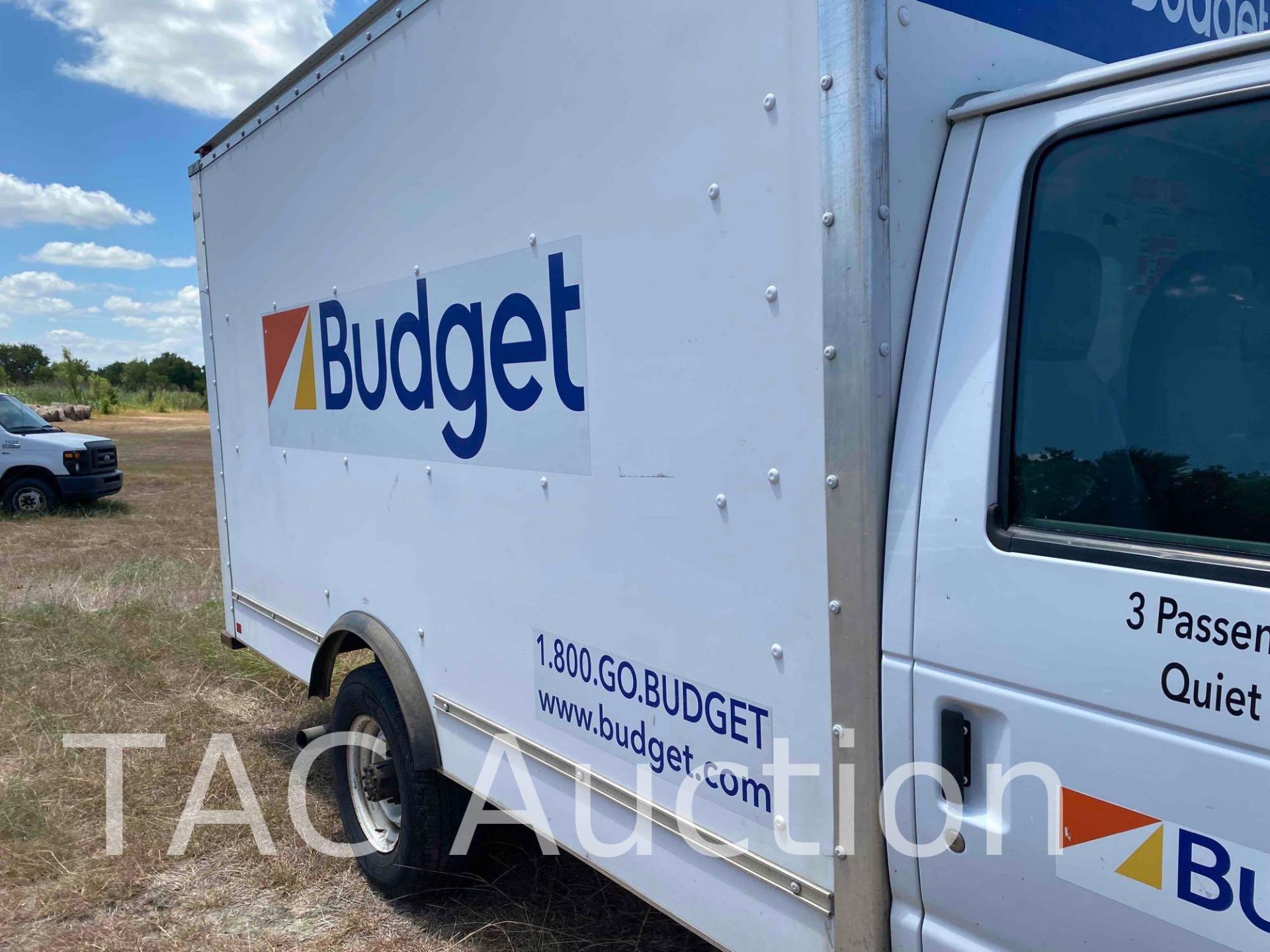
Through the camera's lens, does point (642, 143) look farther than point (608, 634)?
No

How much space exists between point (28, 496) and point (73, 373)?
99.1ft

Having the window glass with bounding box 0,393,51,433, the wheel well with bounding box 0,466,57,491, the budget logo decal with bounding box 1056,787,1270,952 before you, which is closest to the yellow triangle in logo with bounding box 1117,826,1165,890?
the budget logo decal with bounding box 1056,787,1270,952

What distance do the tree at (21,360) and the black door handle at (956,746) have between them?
177 ft

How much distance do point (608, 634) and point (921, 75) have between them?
1.35 meters

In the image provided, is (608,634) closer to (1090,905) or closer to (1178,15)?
(1090,905)

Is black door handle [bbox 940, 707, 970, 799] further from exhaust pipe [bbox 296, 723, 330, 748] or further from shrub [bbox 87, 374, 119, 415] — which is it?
shrub [bbox 87, 374, 119, 415]

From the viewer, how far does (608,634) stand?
91.2 inches

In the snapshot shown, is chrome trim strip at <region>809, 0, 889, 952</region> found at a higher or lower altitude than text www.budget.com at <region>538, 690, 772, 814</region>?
higher

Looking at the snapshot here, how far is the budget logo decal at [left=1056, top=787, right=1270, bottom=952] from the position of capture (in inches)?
52.7

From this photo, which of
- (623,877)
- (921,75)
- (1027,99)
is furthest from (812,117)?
(623,877)

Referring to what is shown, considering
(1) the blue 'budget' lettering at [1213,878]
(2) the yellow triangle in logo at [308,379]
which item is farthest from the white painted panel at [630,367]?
(1) the blue 'budget' lettering at [1213,878]

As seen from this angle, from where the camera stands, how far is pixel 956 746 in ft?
5.44

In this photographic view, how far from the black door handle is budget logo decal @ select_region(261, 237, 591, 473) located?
1.03 meters

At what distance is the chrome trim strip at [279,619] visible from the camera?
3.84 metres
